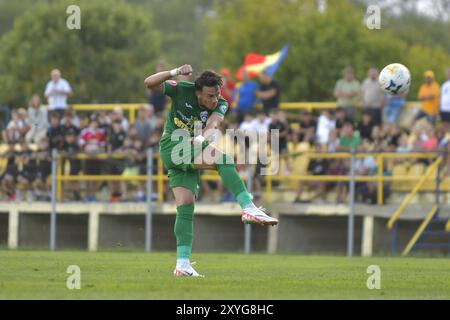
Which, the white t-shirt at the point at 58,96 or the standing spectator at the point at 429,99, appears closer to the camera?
the standing spectator at the point at 429,99

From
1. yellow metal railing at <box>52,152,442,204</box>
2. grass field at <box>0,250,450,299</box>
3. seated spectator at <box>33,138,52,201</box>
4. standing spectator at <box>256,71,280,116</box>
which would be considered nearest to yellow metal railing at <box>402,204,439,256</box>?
yellow metal railing at <box>52,152,442,204</box>

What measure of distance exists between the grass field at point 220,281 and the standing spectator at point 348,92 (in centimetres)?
1053

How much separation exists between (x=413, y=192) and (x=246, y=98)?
5218mm

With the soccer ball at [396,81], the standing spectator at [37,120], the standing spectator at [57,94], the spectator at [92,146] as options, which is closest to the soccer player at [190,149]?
the soccer ball at [396,81]

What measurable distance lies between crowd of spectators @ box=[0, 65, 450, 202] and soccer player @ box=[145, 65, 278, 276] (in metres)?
11.2

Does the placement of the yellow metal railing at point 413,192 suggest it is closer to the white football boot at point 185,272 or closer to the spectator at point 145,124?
the spectator at point 145,124

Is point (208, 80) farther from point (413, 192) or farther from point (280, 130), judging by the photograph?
point (280, 130)

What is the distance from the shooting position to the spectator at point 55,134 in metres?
26.8

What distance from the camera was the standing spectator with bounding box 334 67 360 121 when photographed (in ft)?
86.4

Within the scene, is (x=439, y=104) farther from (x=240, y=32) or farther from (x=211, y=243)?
(x=240, y=32)

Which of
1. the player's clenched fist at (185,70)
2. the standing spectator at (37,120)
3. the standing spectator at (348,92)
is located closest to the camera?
the player's clenched fist at (185,70)

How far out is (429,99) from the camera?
25297mm

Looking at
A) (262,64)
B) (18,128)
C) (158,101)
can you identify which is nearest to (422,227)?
(158,101)
